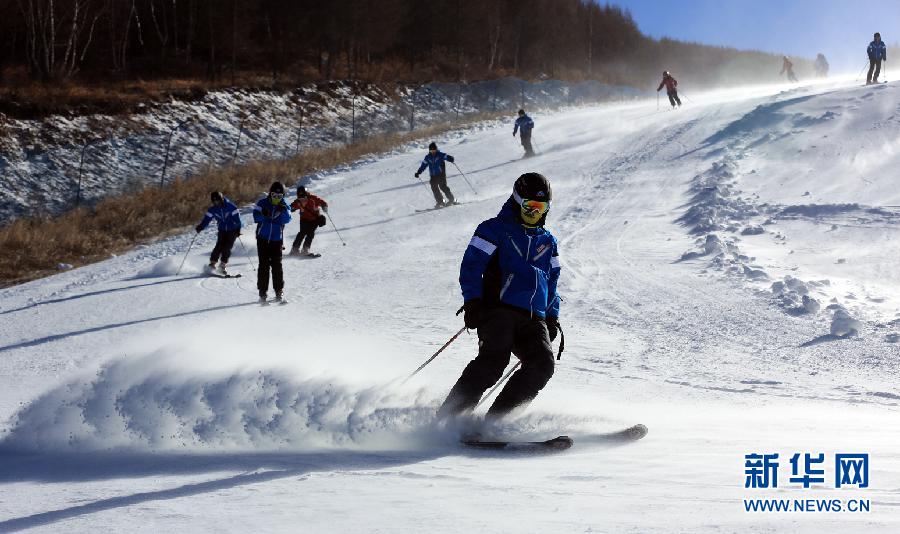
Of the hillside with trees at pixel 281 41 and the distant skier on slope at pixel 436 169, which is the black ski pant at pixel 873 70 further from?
the hillside with trees at pixel 281 41

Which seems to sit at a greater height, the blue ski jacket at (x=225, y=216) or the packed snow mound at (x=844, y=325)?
the blue ski jacket at (x=225, y=216)

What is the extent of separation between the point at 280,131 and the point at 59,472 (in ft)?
100

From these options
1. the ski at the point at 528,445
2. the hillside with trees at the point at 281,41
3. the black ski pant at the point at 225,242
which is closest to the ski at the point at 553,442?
the ski at the point at 528,445

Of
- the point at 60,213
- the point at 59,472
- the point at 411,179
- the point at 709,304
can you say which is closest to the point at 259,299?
the point at 709,304

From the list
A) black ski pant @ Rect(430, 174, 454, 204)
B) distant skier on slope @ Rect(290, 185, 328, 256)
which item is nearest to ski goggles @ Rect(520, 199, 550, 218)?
distant skier on slope @ Rect(290, 185, 328, 256)

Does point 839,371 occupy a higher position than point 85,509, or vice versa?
point 85,509

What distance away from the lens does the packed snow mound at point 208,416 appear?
4262 mm

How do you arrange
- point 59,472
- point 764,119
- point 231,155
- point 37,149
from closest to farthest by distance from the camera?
point 59,472
point 764,119
point 37,149
point 231,155

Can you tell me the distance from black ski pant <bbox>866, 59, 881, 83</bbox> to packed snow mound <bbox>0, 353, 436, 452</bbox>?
24.9 m

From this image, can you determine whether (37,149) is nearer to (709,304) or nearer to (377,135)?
(377,135)

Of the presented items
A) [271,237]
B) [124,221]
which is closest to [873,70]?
[271,237]

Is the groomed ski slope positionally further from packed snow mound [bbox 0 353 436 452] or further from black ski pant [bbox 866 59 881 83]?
black ski pant [bbox 866 59 881 83]

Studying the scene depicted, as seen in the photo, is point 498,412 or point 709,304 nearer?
point 498,412

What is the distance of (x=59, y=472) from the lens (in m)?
3.80
